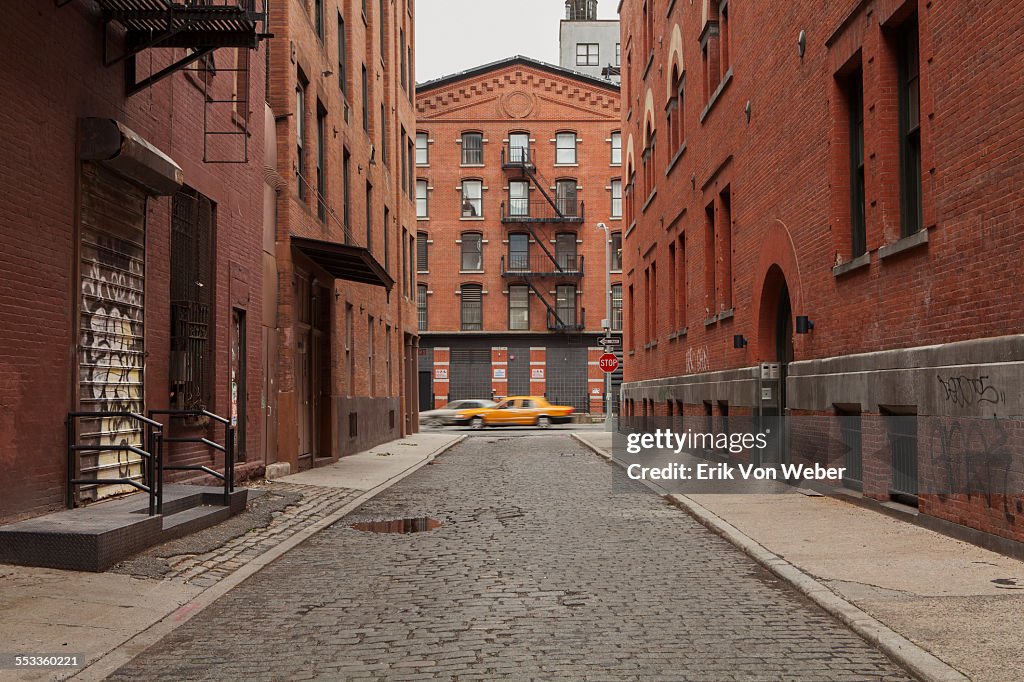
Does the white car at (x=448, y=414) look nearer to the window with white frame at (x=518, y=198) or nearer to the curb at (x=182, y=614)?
the window with white frame at (x=518, y=198)

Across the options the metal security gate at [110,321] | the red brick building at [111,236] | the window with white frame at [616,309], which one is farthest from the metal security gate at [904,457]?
the window with white frame at [616,309]

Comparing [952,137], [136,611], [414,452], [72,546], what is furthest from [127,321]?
[414,452]

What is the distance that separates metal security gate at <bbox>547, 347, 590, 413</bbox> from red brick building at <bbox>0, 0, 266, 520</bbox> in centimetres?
3894

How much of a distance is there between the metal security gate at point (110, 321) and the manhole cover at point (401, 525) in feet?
8.43

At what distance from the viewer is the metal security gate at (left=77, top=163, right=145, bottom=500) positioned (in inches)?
411

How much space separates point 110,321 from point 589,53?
64109mm

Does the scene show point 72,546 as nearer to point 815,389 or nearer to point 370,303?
point 815,389

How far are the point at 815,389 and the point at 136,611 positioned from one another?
940 cm

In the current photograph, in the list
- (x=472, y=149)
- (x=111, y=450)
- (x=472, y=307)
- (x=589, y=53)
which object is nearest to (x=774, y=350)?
(x=111, y=450)

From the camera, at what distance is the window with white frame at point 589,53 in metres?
71.4

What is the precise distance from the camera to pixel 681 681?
5.40 meters

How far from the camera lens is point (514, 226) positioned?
180 feet

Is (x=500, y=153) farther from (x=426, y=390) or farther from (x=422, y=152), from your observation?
(x=426, y=390)

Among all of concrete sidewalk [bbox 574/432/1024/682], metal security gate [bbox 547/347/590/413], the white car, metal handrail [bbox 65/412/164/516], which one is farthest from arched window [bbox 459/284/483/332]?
metal handrail [bbox 65/412/164/516]
